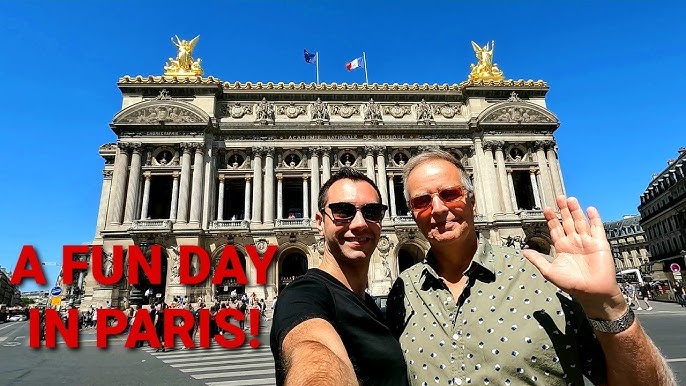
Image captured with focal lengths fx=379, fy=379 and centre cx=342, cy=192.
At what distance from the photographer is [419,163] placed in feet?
8.96

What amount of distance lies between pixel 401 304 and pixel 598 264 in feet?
4.08

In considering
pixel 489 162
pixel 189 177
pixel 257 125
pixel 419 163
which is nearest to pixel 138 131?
pixel 189 177

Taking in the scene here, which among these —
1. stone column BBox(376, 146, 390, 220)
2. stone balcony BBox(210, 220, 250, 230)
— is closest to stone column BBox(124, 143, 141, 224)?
stone balcony BBox(210, 220, 250, 230)

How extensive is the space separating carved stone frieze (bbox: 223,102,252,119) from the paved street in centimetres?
Result: 2204

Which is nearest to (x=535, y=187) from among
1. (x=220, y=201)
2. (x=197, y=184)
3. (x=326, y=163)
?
(x=326, y=163)

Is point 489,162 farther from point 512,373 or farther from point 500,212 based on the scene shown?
point 512,373

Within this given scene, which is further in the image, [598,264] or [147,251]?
[147,251]

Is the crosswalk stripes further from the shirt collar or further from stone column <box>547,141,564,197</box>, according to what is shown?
stone column <box>547,141,564,197</box>

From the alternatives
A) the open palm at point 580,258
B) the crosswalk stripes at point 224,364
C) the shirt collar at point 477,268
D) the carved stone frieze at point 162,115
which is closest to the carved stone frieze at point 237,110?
the carved stone frieze at point 162,115

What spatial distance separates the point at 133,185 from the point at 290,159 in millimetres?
12370

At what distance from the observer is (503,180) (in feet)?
105

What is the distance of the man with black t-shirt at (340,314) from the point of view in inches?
66.4

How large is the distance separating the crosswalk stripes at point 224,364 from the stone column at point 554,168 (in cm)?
2842

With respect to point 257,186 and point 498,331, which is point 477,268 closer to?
point 498,331
